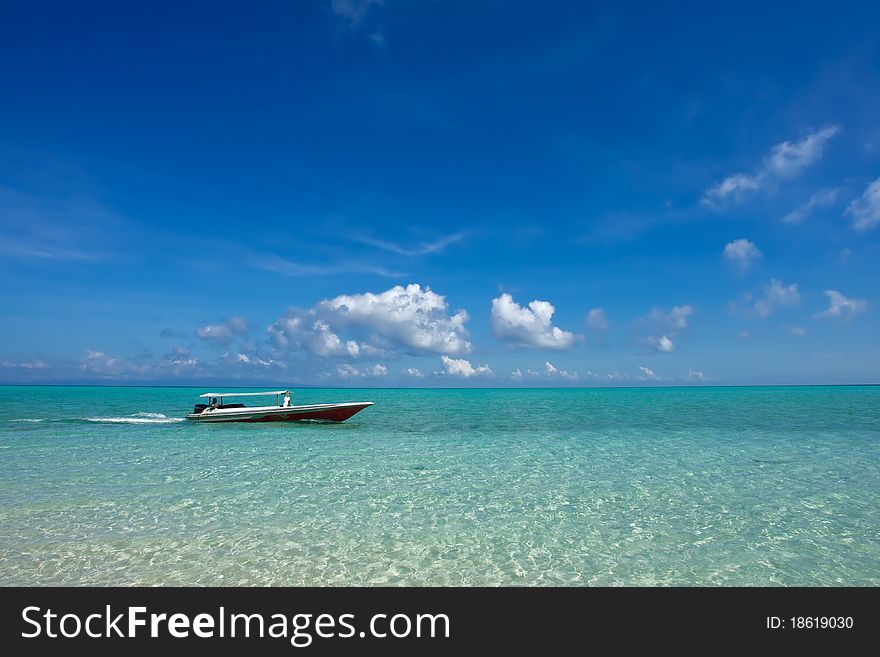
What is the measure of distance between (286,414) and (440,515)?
29.3 meters

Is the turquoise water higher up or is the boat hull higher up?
the boat hull

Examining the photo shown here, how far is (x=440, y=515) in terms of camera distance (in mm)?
12820

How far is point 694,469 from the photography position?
64.7 feet

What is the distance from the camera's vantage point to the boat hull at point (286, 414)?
38.9 m

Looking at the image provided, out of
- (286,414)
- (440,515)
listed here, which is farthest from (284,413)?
(440,515)

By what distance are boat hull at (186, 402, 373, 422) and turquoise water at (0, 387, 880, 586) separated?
41.6 feet

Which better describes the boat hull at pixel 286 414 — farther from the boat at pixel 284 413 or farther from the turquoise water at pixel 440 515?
the turquoise water at pixel 440 515

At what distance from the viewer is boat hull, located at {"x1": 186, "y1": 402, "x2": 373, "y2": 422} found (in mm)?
38938

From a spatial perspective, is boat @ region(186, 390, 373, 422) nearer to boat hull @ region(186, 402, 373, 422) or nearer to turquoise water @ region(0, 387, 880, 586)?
boat hull @ region(186, 402, 373, 422)

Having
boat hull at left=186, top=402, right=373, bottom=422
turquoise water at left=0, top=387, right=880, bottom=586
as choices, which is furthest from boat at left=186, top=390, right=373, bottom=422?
turquoise water at left=0, top=387, right=880, bottom=586

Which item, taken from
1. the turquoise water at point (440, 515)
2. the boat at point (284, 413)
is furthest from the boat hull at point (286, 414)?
the turquoise water at point (440, 515)
